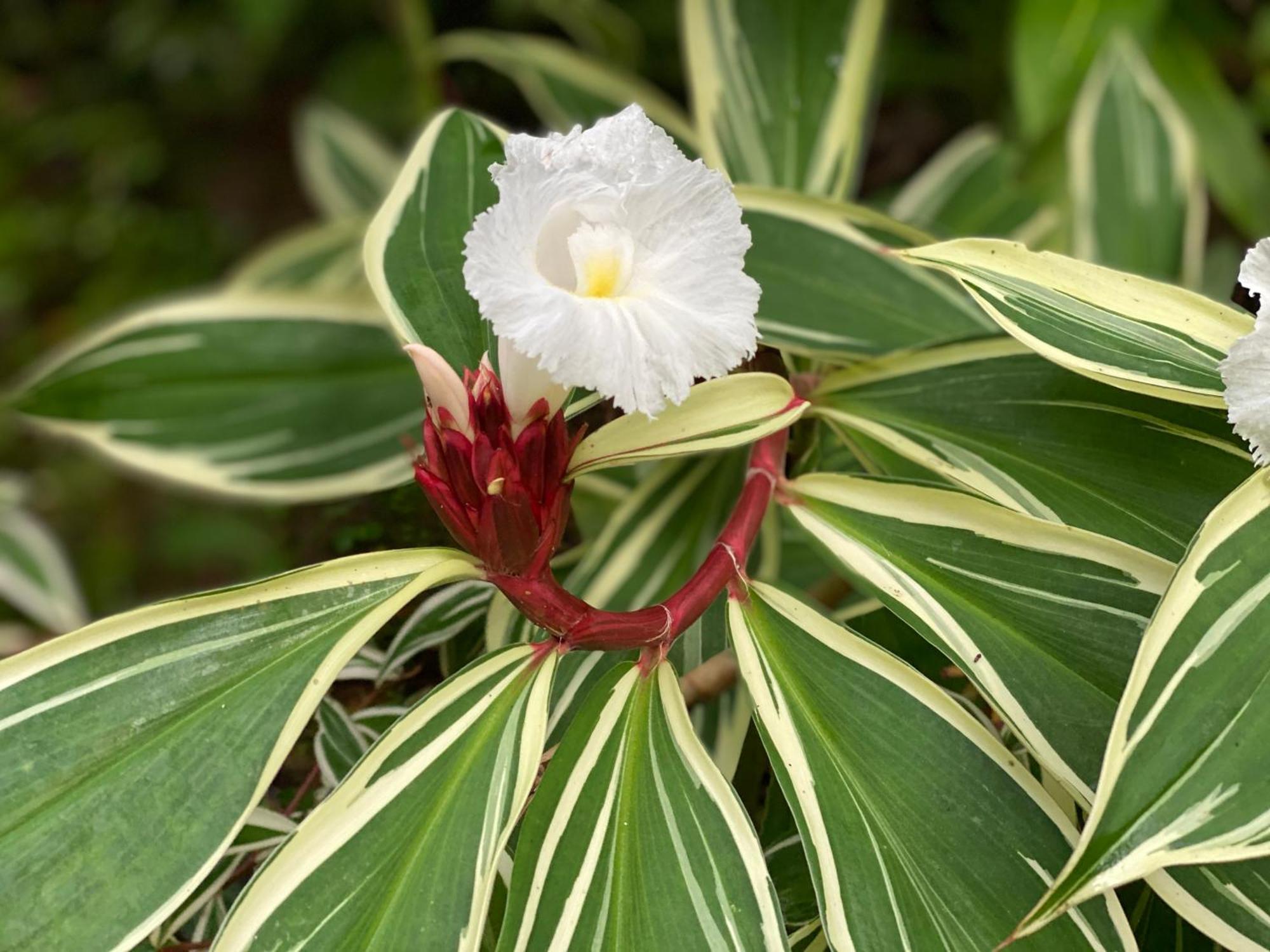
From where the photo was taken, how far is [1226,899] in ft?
1.40

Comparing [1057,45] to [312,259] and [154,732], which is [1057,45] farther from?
[154,732]

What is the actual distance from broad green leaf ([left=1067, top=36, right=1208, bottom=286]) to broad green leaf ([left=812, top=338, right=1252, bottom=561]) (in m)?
0.46

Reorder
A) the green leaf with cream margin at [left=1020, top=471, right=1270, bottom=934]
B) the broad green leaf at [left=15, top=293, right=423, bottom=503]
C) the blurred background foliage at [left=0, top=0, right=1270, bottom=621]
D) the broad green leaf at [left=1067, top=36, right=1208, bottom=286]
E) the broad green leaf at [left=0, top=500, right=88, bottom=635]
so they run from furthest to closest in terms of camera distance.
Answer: the blurred background foliage at [left=0, top=0, right=1270, bottom=621]
the broad green leaf at [left=0, top=500, right=88, bottom=635]
the broad green leaf at [left=1067, top=36, right=1208, bottom=286]
the broad green leaf at [left=15, top=293, right=423, bottom=503]
the green leaf with cream margin at [left=1020, top=471, right=1270, bottom=934]

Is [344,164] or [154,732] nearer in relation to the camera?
[154,732]

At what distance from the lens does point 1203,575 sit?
39 cm

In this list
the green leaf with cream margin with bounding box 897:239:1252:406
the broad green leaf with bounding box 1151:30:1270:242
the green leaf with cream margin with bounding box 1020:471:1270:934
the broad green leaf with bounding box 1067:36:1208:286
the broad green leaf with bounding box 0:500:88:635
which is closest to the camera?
the green leaf with cream margin with bounding box 1020:471:1270:934

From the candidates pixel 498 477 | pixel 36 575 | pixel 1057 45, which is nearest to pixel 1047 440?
pixel 498 477

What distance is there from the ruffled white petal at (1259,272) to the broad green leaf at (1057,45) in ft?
2.62

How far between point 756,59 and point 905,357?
0.37 meters

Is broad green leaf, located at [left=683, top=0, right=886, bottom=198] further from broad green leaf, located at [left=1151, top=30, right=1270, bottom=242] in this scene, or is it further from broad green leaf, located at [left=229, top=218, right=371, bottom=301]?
broad green leaf, located at [left=1151, top=30, right=1270, bottom=242]

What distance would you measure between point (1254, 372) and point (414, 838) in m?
0.40

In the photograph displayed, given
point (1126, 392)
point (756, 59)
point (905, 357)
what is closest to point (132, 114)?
point (756, 59)

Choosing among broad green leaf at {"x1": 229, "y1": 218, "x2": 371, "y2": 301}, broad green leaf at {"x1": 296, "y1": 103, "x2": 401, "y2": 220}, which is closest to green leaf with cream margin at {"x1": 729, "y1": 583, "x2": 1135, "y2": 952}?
broad green leaf at {"x1": 229, "y1": 218, "x2": 371, "y2": 301}

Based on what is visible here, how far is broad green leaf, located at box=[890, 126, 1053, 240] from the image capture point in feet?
3.48
